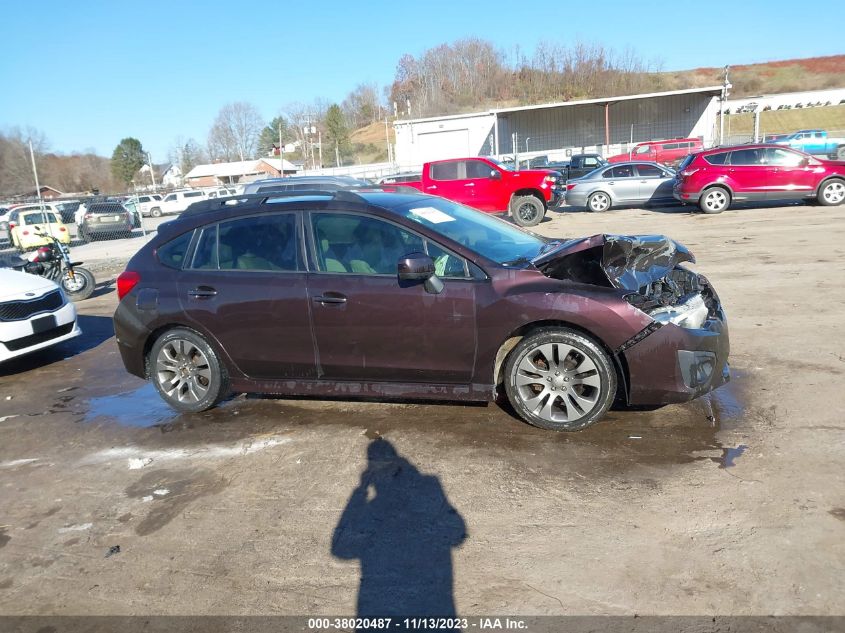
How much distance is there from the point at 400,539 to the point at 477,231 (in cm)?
264

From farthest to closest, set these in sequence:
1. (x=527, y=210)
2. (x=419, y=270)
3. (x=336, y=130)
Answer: (x=336, y=130)
(x=527, y=210)
(x=419, y=270)

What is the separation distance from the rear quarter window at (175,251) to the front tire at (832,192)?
16.4m

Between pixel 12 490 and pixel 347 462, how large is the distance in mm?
2273

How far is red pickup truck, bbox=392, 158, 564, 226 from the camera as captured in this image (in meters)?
17.8

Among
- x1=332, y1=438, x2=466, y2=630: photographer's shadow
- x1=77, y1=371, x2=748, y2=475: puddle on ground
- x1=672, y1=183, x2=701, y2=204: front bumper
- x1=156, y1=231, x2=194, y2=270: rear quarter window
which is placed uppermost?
x1=156, y1=231, x2=194, y2=270: rear quarter window

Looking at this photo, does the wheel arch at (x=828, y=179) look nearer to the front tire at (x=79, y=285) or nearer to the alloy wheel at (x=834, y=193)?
the alloy wheel at (x=834, y=193)

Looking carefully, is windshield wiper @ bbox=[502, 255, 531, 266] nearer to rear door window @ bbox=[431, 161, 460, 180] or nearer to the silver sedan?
rear door window @ bbox=[431, 161, 460, 180]

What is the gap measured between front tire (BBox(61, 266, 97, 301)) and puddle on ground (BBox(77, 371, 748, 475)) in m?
7.22

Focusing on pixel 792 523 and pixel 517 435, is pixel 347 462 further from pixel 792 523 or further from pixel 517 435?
pixel 792 523

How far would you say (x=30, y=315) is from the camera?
7.13 meters

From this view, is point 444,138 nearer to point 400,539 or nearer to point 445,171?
point 445,171

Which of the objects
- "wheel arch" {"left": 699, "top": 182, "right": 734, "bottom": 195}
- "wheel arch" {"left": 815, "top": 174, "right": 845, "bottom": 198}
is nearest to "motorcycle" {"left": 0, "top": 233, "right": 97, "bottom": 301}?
"wheel arch" {"left": 699, "top": 182, "right": 734, "bottom": 195}

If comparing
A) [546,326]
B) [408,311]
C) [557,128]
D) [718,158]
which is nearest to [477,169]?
[718,158]

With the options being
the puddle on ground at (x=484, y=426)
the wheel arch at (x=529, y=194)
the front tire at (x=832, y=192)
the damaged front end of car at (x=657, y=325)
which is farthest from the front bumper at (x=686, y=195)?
the damaged front end of car at (x=657, y=325)
